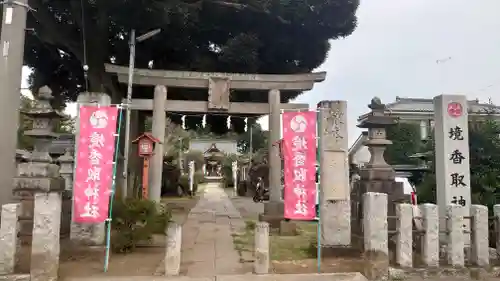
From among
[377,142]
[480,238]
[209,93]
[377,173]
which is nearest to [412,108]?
[209,93]

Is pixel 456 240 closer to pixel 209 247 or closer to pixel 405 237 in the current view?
pixel 405 237

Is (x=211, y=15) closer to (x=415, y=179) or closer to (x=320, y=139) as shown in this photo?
(x=320, y=139)

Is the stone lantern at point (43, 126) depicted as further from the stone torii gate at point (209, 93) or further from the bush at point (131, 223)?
the bush at point (131, 223)

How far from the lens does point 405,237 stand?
237 inches

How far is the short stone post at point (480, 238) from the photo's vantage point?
245 inches

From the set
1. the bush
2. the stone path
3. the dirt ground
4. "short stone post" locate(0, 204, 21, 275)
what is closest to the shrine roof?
the stone path

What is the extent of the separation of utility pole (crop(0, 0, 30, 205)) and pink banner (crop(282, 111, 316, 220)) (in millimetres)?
4875

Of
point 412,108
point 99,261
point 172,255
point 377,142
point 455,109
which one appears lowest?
point 99,261

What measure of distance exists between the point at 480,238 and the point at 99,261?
20.8 ft

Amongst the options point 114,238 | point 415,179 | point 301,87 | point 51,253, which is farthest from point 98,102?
point 415,179

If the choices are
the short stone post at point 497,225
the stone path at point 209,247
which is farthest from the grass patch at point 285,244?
the short stone post at point 497,225

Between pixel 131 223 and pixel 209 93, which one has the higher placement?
pixel 209 93

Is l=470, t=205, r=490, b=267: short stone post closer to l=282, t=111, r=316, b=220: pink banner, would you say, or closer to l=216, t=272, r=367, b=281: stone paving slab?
l=216, t=272, r=367, b=281: stone paving slab

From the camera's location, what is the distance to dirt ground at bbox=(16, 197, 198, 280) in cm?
604
